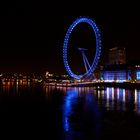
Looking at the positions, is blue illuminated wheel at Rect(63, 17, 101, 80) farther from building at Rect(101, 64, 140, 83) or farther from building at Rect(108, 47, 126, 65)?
building at Rect(108, 47, 126, 65)

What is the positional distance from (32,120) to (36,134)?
3.53 metres

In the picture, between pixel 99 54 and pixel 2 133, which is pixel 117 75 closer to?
pixel 99 54

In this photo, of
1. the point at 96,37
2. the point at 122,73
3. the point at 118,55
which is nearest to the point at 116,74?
the point at 122,73

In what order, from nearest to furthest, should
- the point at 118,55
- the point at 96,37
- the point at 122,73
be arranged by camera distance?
1. the point at 96,37
2. the point at 122,73
3. the point at 118,55

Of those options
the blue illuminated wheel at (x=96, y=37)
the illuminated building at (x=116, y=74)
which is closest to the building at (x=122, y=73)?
the illuminated building at (x=116, y=74)

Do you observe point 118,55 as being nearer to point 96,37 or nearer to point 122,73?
point 122,73

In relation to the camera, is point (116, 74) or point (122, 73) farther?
point (116, 74)

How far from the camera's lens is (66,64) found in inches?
2186

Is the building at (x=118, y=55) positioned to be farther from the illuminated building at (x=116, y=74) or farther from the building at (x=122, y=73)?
the illuminated building at (x=116, y=74)

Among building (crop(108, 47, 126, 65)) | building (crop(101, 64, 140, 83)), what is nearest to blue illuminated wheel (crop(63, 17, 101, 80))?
building (crop(101, 64, 140, 83))

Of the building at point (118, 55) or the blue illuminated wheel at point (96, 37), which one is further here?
the building at point (118, 55)

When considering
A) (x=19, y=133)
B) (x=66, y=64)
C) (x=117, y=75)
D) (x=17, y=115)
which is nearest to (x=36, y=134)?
(x=19, y=133)

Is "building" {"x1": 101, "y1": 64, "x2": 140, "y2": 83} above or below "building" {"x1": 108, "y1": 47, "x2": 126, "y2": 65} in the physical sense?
below

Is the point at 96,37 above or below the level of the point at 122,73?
above
